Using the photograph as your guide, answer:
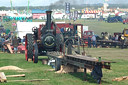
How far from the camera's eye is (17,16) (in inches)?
4031

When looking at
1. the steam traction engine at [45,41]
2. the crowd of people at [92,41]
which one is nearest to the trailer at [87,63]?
the steam traction engine at [45,41]

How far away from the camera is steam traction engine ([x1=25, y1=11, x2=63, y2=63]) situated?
20.7 meters

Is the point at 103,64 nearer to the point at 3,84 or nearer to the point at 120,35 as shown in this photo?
the point at 3,84

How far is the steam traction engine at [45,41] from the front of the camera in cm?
2067

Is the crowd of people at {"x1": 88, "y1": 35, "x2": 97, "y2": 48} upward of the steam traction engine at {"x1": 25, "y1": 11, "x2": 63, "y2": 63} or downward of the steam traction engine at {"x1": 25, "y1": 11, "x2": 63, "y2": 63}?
downward

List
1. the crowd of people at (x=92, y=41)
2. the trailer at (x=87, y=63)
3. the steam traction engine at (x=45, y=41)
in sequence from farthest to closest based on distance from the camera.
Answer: the crowd of people at (x=92, y=41), the steam traction engine at (x=45, y=41), the trailer at (x=87, y=63)

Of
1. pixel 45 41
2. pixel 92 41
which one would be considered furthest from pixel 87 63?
pixel 92 41

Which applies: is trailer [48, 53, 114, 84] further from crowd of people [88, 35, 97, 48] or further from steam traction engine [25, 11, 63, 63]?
crowd of people [88, 35, 97, 48]

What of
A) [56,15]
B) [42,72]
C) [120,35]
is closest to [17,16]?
[56,15]

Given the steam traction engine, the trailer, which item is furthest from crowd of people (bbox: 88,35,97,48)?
the trailer

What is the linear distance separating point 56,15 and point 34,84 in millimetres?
114882

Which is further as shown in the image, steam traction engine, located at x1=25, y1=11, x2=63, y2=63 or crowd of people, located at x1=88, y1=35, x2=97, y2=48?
crowd of people, located at x1=88, y1=35, x2=97, y2=48

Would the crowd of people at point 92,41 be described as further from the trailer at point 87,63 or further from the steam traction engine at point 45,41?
the trailer at point 87,63

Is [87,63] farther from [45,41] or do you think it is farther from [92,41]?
[92,41]
